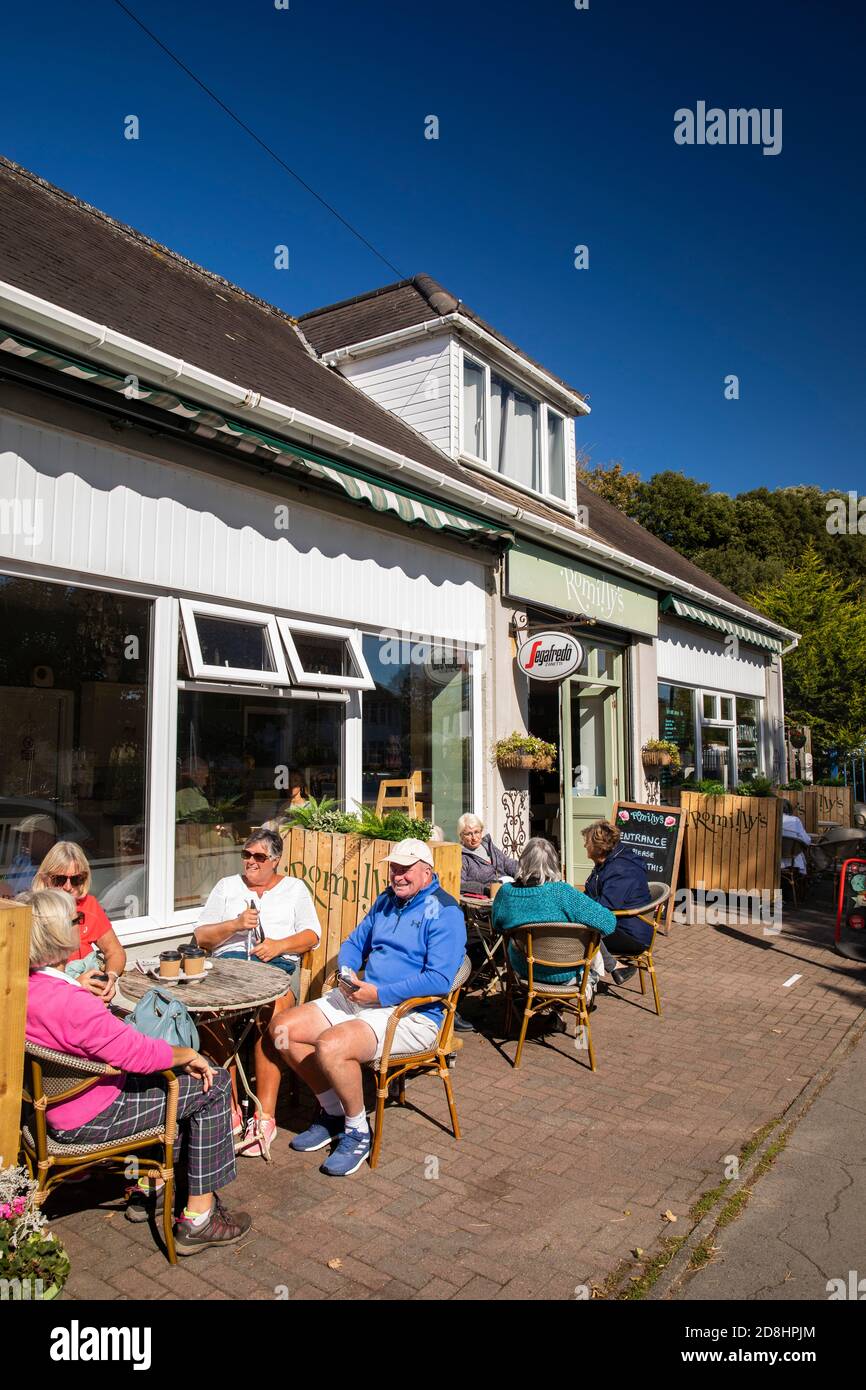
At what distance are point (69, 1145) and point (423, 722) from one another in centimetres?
556

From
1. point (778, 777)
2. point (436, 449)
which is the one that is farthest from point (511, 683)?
point (778, 777)

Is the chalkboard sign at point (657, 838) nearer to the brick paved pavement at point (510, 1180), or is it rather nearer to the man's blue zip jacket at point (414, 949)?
the brick paved pavement at point (510, 1180)

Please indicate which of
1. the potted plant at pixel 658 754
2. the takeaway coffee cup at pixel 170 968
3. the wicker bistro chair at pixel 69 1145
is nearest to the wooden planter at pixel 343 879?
the takeaway coffee cup at pixel 170 968

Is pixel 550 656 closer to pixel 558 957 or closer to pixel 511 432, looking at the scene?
pixel 511 432

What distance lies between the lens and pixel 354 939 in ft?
15.0

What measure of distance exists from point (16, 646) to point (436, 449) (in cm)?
587

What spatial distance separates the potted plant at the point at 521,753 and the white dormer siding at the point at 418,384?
11.0 ft

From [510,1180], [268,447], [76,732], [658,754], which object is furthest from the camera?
[658,754]

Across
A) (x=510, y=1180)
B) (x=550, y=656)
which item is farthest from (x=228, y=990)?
(x=550, y=656)

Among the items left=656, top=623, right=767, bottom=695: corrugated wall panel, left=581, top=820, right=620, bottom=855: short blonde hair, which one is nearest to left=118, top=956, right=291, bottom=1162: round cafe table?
left=581, top=820, right=620, bottom=855: short blonde hair

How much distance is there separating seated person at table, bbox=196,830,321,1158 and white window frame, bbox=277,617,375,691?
6.45ft

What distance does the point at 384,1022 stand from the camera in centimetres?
411

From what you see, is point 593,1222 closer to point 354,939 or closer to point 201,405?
point 354,939

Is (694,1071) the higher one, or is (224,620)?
(224,620)
